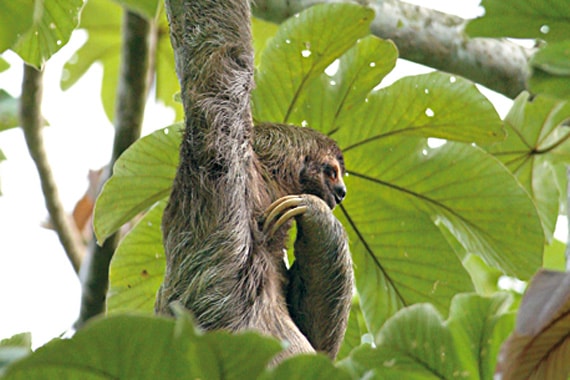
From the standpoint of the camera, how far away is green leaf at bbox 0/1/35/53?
9.55 ft

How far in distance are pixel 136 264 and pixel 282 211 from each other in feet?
3.58

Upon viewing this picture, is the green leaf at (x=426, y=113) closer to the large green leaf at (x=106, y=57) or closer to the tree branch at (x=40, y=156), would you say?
the tree branch at (x=40, y=156)

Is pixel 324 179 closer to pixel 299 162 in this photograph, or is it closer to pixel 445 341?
pixel 299 162

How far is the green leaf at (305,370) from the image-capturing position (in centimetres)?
183

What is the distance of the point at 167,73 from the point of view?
21.9 feet

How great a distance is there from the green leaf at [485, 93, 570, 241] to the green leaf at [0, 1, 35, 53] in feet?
9.17

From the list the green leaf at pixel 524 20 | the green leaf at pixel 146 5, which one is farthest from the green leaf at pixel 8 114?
the green leaf at pixel 524 20

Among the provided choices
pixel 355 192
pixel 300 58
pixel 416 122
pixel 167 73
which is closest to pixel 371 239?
pixel 355 192

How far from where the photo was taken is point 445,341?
2842 mm

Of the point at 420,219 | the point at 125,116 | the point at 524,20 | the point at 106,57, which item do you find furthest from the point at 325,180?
the point at 106,57

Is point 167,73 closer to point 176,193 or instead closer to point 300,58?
point 300,58

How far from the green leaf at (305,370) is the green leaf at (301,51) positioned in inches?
105

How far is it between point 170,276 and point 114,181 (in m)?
0.80

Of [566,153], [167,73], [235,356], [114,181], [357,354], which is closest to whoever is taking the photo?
[235,356]
